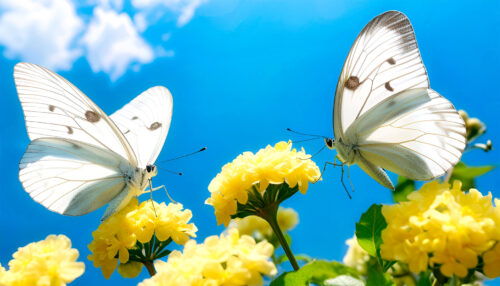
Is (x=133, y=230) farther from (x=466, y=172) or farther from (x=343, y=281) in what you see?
(x=466, y=172)

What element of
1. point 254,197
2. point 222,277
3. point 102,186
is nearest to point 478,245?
point 222,277

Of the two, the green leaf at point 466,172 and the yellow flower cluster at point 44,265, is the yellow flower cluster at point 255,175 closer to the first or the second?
the yellow flower cluster at point 44,265

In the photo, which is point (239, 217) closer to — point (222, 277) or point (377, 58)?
point (222, 277)

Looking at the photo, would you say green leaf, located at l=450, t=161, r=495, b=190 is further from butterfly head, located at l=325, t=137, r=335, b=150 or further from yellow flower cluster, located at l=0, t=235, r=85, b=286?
yellow flower cluster, located at l=0, t=235, r=85, b=286

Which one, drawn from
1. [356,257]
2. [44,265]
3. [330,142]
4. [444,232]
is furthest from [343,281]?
[356,257]

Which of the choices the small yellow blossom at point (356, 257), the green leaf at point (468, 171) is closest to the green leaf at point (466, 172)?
the green leaf at point (468, 171)
